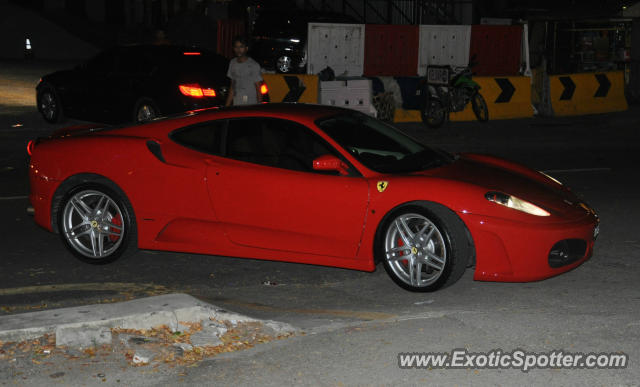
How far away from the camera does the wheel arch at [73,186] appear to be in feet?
26.5

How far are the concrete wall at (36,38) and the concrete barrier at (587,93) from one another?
23.9m

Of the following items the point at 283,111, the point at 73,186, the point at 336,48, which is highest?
the point at 336,48

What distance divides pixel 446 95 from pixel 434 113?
0.71 m

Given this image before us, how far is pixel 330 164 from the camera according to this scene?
7.29 metres

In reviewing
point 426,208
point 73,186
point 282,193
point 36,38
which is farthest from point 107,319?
point 36,38

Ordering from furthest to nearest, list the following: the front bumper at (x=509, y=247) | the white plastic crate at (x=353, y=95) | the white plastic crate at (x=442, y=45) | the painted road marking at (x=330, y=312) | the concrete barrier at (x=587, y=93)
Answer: the white plastic crate at (x=442, y=45)
the concrete barrier at (x=587, y=93)
the white plastic crate at (x=353, y=95)
the front bumper at (x=509, y=247)
the painted road marking at (x=330, y=312)

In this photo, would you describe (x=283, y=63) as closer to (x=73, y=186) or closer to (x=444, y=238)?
(x=73, y=186)

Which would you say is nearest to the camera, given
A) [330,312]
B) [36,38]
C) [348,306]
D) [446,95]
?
[330,312]

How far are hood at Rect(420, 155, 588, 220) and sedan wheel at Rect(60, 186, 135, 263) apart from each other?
252 centimetres

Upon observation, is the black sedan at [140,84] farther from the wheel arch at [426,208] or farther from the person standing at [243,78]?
the wheel arch at [426,208]

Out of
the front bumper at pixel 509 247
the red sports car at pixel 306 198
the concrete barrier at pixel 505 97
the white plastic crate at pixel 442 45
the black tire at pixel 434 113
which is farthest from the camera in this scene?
the white plastic crate at pixel 442 45

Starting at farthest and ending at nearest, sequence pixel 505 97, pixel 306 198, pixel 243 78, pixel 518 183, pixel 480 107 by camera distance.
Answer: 1. pixel 505 97
2. pixel 480 107
3. pixel 243 78
4. pixel 518 183
5. pixel 306 198

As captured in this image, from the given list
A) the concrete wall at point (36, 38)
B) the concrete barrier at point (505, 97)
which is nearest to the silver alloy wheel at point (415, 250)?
the concrete barrier at point (505, 97)

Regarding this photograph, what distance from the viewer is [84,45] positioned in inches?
1609
